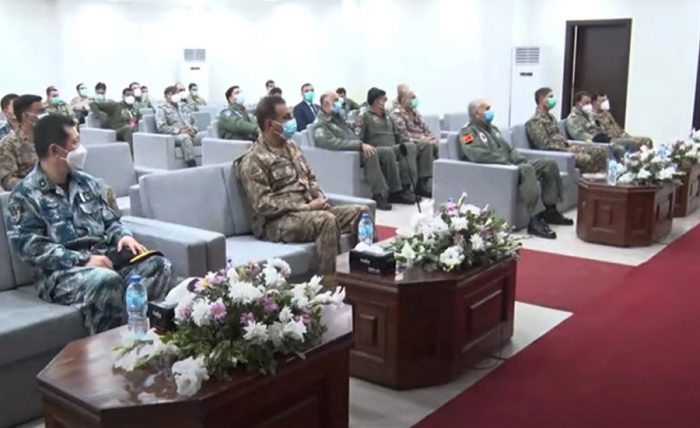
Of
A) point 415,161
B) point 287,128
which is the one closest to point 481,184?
point 415,161

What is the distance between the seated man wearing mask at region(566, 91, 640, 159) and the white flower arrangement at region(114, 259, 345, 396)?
608 cm

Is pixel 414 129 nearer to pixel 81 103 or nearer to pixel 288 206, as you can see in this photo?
pixel 288 206

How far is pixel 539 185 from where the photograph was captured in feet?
18.8

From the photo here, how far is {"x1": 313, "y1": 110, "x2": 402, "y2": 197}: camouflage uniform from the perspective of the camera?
6.64m

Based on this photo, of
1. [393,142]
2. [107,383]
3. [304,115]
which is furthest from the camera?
[304,115]

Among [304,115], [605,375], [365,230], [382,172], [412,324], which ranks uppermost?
[304,115]

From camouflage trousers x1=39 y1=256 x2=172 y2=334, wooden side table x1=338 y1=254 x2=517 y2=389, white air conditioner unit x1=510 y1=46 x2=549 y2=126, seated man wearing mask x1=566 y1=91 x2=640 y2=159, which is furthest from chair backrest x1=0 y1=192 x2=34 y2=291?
white air conditioner unit x1=510 y1=46 x2=549 y2=126

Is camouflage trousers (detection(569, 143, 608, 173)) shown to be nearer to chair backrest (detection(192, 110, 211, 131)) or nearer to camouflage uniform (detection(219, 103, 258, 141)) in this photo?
camouflage uniform (detection(219, 103, 258, 141))

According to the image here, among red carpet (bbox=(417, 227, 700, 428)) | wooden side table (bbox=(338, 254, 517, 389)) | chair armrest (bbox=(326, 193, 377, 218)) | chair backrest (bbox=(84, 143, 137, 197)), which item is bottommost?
red carpet (bbox=(417, 227, 700, 428))

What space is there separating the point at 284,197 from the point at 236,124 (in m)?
3.74

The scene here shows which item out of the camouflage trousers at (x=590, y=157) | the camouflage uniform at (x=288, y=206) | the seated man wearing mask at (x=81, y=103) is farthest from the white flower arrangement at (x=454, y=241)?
the seated man wearing mask at (x=81, y=103)

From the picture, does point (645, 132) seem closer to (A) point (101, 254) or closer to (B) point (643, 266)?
(B) point (643, 266)

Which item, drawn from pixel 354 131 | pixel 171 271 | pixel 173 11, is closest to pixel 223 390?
pixel 171 271

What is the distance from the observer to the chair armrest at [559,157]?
250 inches
